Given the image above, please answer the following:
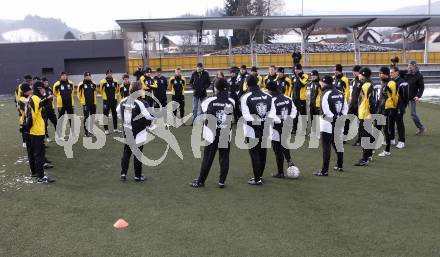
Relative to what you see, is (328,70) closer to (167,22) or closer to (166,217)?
(167,22)

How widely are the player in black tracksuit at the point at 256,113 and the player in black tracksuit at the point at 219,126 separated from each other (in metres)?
0.30

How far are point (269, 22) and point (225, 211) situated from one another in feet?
76.2

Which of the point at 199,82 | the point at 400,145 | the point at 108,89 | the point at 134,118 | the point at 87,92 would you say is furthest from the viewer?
the point at 199,82

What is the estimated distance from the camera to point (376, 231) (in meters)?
5.88

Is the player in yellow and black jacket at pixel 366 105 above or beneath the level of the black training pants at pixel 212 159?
above

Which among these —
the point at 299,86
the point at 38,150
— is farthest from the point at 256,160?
the point at 299,86

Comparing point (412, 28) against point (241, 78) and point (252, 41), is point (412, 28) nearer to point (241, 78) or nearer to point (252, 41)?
point (252, 41)

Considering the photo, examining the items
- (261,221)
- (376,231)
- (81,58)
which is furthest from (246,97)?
(81,58)

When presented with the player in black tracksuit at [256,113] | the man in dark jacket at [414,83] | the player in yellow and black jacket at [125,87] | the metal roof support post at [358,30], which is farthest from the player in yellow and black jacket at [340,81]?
the metal roof support post at [358,30]

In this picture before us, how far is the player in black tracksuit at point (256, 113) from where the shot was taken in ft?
26.2

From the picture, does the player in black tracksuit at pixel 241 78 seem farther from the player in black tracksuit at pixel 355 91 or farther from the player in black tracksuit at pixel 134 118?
the player in black tracksuit at pixel 134 118

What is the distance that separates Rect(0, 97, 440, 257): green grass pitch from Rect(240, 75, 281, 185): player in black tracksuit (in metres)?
0.67

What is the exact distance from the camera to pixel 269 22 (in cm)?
2839

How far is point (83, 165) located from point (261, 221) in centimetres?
520
